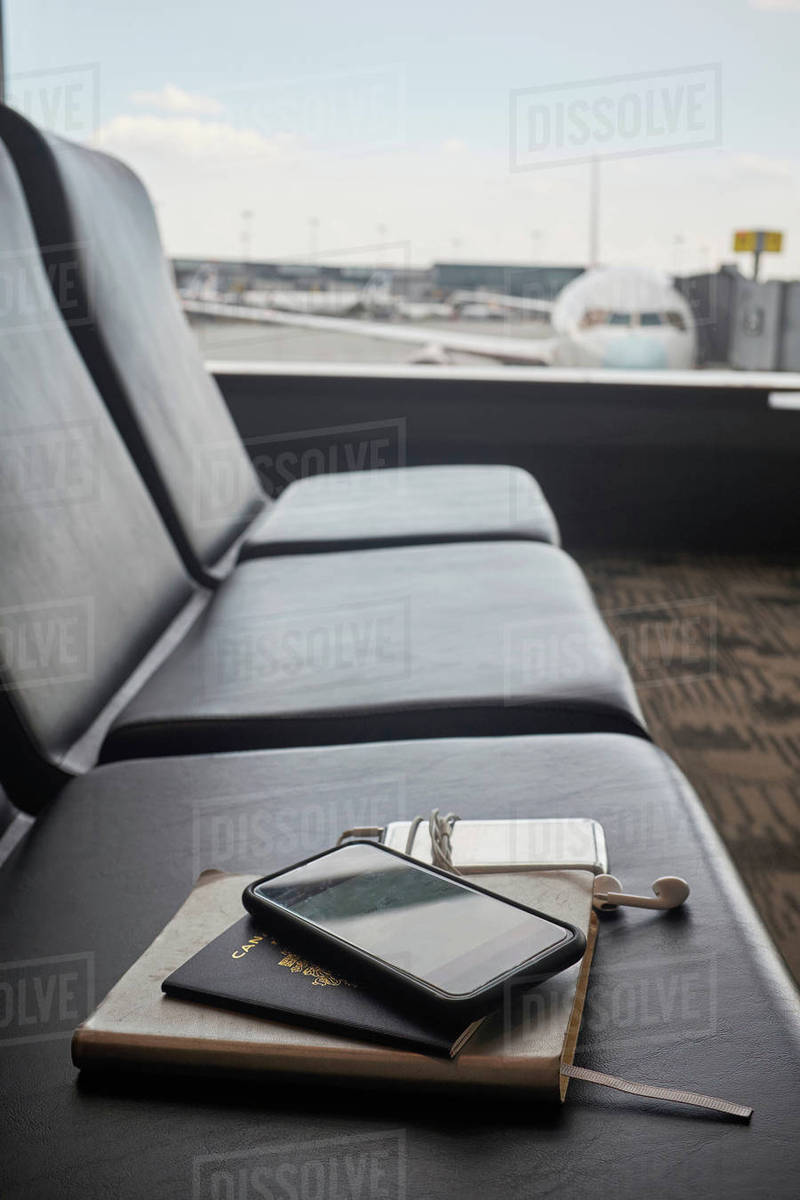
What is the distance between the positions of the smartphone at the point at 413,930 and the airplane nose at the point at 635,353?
255 cm

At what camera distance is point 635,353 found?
116 inches

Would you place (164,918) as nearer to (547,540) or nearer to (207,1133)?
(207,1133)

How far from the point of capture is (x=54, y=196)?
4.58ft

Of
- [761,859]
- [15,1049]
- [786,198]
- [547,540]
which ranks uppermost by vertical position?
[786,198]

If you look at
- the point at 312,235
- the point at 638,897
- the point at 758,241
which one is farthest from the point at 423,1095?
the point at 758,241

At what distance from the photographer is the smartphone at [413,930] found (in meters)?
0.46

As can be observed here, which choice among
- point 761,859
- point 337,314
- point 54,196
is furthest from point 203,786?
point 337,314

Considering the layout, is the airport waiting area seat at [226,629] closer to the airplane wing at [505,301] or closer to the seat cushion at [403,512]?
the seat cushion at [403,512]

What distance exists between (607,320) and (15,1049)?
2815 mm

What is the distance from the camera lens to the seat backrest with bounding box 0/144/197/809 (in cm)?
83

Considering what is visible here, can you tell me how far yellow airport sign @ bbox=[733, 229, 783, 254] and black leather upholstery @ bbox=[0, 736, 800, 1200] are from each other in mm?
2507

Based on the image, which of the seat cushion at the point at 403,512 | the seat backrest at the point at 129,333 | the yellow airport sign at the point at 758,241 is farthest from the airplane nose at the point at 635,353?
the seat backrest at the point at 129,333

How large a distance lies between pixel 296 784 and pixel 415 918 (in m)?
0.27

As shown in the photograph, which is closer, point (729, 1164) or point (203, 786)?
point (729, 1164)
